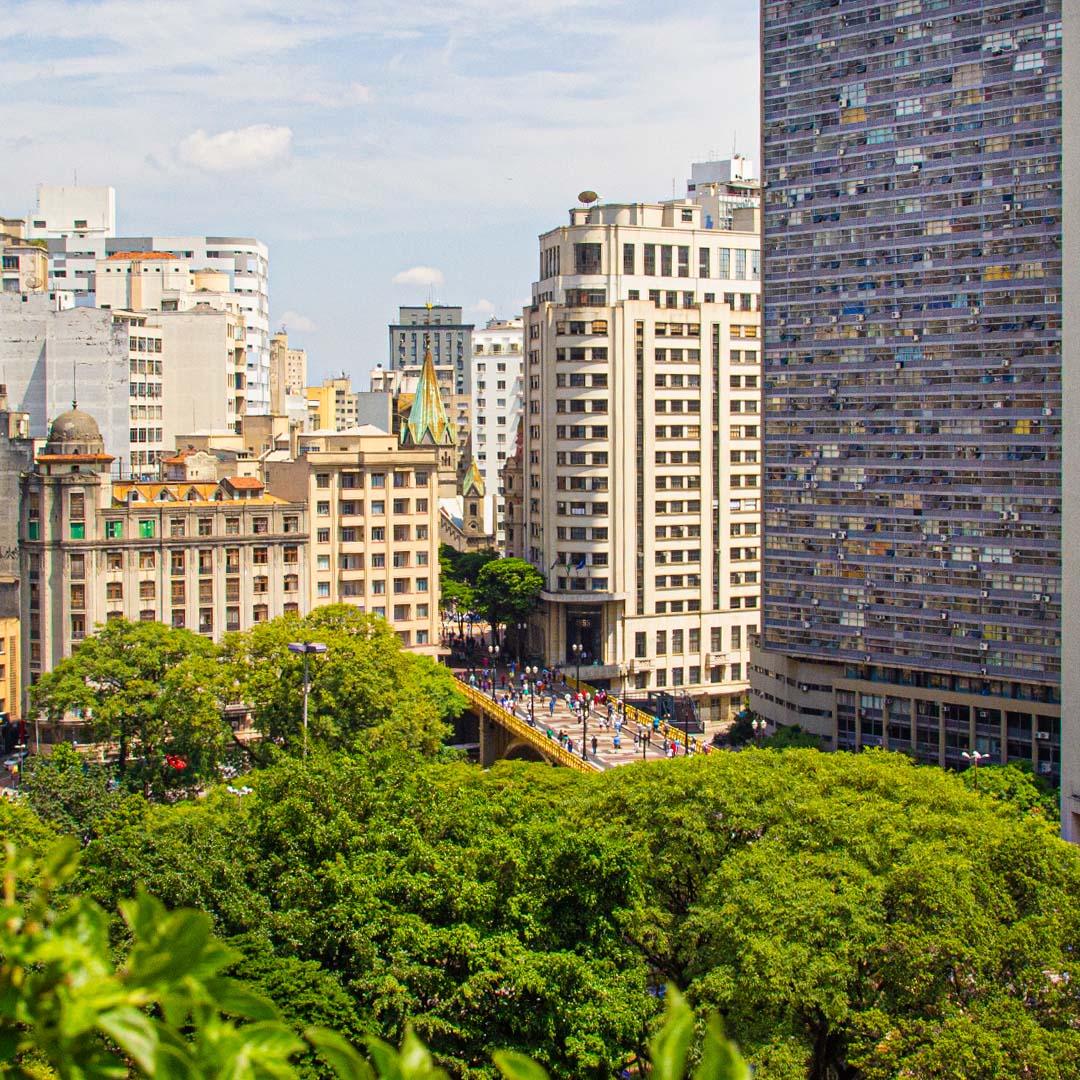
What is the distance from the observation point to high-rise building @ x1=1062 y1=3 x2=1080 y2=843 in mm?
75875

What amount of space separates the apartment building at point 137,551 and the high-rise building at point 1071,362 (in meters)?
53.2

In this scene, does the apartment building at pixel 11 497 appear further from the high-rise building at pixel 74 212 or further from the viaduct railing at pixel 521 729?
the high-rise building at pixel 74 212

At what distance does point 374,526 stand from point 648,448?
24778 mm

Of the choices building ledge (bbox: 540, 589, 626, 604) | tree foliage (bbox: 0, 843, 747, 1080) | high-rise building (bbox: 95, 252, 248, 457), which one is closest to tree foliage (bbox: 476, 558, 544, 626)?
building ledge (bbox: 540, 589, 626, 604)

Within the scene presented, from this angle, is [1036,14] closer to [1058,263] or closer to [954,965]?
[1058,263]

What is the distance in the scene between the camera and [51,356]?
437 feet

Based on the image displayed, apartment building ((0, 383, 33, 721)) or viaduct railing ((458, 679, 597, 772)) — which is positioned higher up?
apartment building ((0, 383, 33, 721))

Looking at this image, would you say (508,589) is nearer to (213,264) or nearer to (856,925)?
(213,264)

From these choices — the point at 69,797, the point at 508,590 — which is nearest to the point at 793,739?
the point at 508,590

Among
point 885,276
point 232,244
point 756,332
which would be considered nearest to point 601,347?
point 756,332

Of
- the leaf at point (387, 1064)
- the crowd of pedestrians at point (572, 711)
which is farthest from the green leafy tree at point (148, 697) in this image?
the leaf at point (387, 1064)

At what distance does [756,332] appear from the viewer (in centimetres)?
13250

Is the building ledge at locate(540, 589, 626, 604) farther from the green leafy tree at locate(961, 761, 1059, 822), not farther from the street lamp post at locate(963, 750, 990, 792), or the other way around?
the green leafy tree at locate(961, 761, 1059, 822)

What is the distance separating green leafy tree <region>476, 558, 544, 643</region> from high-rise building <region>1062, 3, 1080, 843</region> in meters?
58.4
